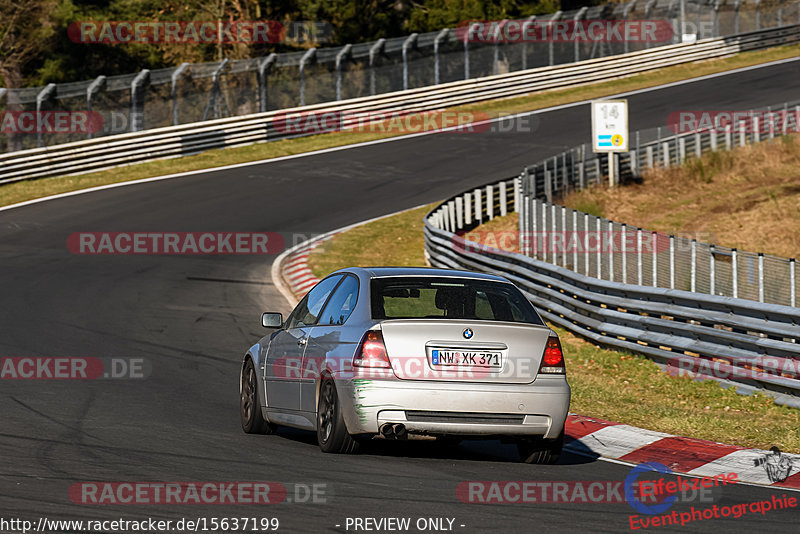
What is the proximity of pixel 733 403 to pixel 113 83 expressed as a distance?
2670 centimetres

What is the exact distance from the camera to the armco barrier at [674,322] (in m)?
11.9

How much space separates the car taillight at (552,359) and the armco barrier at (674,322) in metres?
3.62

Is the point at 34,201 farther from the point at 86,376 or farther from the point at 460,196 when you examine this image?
the point at 86,376

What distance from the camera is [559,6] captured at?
209 ft

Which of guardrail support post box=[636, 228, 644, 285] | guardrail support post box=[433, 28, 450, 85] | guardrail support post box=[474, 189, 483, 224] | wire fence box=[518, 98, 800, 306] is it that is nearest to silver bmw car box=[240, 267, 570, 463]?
wire fence box=[518, 98, 800, 306]

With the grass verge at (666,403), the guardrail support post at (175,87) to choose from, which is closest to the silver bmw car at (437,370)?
the grass verge at (666,403)

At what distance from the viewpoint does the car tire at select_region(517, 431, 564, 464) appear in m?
8.69

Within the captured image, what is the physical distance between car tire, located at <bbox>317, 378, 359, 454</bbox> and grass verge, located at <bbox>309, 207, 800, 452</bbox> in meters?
3.24

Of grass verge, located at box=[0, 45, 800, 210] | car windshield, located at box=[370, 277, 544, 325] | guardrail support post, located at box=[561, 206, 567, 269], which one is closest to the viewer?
car windshield, located at box=[370, 277, 544, 325]

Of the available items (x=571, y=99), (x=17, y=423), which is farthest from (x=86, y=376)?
(x=571, y=99)

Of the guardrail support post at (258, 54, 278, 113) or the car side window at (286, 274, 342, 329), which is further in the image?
the guardrail support post at (258, 54, 278, 113)

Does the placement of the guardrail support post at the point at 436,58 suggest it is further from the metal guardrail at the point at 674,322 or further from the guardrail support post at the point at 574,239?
the guardrail support post at the point at 574,239

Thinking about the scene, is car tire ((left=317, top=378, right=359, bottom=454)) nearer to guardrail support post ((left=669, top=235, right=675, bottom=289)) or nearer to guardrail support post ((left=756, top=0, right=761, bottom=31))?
guardrail support post ((left=669, top=235, right=675, bottom=289))

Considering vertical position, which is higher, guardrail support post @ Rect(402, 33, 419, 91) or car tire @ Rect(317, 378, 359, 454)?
car tire @ Rect(317, 378, 359, 454)
